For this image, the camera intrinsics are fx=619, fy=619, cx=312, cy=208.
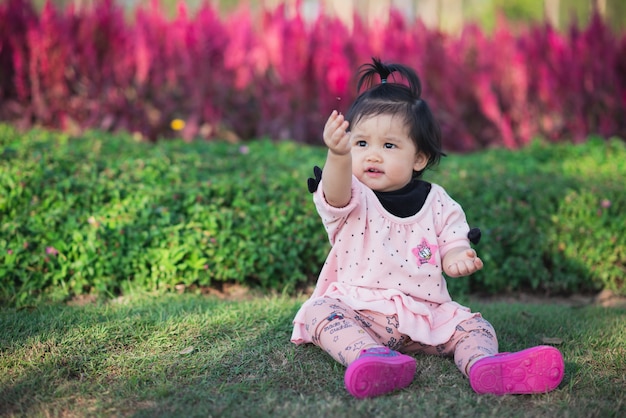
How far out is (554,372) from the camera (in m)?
2.10

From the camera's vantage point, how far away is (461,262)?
230cm

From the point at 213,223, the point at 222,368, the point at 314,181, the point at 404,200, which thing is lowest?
the point at 222,368

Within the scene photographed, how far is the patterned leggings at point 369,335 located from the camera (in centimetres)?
218

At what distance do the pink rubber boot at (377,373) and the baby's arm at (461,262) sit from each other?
40 centimetres

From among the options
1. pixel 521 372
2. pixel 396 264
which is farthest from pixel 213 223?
pixel 521 372

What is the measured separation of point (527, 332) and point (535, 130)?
4113 millimetres

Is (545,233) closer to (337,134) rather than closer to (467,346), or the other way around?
(467,346)

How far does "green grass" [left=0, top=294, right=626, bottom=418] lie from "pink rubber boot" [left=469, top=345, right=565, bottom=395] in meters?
0.04

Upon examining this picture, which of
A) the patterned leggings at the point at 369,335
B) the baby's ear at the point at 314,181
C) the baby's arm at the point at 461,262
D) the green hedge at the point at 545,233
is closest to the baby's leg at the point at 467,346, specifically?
the patterned leggings at the point at 369,335

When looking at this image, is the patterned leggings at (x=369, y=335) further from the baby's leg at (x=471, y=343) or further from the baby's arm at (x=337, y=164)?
the baby's arm at (x=337, y=164)

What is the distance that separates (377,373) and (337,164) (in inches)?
27.9

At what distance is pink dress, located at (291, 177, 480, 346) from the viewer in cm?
236

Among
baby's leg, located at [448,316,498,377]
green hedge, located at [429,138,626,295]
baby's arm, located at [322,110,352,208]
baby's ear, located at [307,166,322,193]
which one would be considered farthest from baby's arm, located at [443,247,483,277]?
green hedge, located at [429,138,626,295]

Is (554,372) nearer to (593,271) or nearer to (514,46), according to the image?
(593,271)
